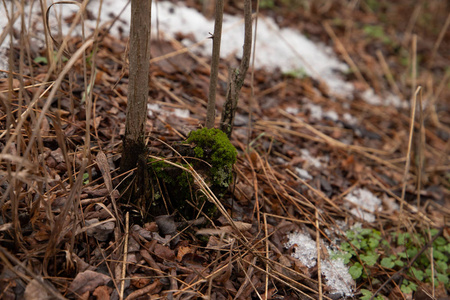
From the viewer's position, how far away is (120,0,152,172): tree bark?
1311 mm

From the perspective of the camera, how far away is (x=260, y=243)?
1.74m

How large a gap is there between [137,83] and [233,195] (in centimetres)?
74

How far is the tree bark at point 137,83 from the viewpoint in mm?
1311

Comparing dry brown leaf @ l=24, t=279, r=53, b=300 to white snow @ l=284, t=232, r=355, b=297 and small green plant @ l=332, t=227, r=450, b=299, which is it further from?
small green plant @ l=332, t=227, r=450, b=299

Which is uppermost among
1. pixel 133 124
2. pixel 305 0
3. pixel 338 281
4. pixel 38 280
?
pixel 305 0

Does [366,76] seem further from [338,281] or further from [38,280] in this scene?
[38,280]

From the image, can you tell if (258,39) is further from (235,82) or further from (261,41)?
(235,82)

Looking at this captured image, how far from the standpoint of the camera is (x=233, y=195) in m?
1.81

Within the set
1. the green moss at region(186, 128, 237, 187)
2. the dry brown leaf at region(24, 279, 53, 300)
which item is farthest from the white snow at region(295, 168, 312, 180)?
the dry brown leaf at region(24, 279, 53, 300)

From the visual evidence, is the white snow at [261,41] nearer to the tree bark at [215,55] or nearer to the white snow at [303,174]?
the white snow at [303,174]

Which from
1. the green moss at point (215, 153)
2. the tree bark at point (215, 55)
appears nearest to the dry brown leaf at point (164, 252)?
the green moss at point (215, 153)

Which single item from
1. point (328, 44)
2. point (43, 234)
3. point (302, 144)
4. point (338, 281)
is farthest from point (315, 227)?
point (328, 44)

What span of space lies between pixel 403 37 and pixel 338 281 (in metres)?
4.06

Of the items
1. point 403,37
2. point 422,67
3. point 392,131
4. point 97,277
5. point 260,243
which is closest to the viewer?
point 97,277
